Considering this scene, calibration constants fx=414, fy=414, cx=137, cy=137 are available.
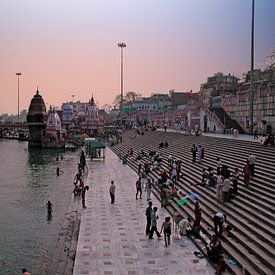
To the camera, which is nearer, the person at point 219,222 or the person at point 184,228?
the person at point 219,222

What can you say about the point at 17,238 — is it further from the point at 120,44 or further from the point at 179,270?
the point at 120,44

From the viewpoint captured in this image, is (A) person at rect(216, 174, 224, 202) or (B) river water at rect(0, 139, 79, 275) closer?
(B) river water at rect(0, 139, 79, 275)

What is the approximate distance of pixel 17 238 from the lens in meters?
16.7

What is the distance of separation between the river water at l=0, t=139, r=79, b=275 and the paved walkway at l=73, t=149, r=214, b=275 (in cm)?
142

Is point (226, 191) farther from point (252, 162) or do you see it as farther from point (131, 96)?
point (131, 96)

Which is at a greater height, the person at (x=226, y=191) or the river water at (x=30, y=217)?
the person at (x=226, y=191)

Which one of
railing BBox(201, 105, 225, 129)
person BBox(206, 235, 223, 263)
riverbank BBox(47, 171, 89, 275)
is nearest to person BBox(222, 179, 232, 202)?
person BBox(206, 235, 223, 263)

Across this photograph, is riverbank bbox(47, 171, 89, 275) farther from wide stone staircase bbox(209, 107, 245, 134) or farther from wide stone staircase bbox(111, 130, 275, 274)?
wide stone staircase bbox(209, 107, 245, 134)

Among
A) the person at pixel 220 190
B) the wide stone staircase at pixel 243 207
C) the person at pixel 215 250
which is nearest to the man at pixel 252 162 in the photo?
the wide stone staircase at pixel 243 207

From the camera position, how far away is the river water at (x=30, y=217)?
14266mm

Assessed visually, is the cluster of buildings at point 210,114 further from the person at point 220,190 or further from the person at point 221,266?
the person at point 221,266

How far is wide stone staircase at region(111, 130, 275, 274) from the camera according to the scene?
39.0ft

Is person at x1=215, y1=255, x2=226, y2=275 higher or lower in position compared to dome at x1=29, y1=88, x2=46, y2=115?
lower

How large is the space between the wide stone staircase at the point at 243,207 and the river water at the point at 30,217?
5.48 metres
